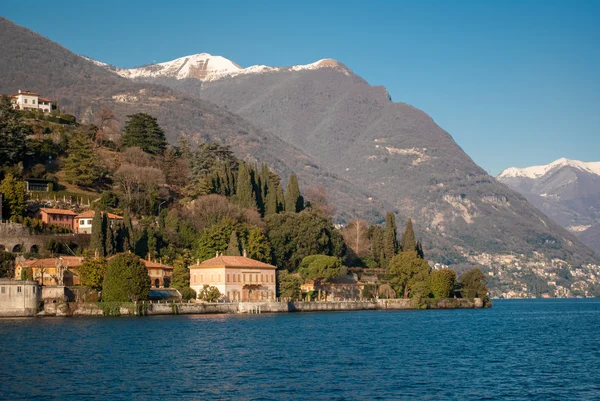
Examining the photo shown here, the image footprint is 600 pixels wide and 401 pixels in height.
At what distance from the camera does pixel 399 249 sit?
130500 millimetres

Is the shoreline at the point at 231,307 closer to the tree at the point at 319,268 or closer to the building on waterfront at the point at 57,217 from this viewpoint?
the tree at the point at 319,268

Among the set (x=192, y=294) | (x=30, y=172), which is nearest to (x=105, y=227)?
(x=192, y=294)

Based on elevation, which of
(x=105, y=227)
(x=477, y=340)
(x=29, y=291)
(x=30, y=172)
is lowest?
(x=477, y=340)

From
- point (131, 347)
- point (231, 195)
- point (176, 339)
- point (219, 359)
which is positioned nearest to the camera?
point (219, 359)

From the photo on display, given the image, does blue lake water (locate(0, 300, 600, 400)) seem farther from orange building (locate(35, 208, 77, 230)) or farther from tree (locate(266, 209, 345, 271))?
tree (locate(266, 209, 345, 271))

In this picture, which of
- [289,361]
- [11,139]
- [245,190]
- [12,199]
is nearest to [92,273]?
[12,199]

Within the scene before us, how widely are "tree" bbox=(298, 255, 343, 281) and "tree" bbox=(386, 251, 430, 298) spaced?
351 inches

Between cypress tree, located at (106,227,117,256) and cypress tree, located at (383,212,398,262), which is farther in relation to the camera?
cypress tree, located at (383,212,398,262)

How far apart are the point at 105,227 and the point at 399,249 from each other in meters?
48.9

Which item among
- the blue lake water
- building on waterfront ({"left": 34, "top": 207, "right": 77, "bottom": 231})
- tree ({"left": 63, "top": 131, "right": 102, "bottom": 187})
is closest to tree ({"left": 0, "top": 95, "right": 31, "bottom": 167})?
tree ({"left": 63, "top": 131, "right": 102, "bottom": 187})

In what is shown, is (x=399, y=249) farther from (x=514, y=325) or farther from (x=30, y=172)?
(x=30, y=172)

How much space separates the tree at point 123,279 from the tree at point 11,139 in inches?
1475

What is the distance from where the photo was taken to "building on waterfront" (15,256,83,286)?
90.8 metres

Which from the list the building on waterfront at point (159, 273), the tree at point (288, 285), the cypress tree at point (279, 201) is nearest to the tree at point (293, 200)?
the cypress tree at point (279, 201)
